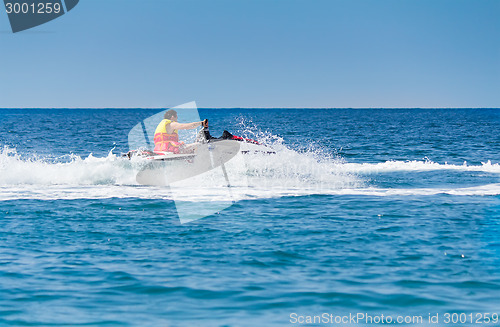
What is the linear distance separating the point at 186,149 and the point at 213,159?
1135 mm

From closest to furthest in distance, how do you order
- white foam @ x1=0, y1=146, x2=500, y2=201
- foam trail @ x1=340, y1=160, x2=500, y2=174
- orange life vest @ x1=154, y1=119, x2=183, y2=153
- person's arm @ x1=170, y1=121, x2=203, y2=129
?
white foam @ x1=0, y1=146, x2=500, y2=201, person's arm @ x1=170, y1=121, x2=203, y2=129, orange life vest @ x1=154, y1=119, x2=183, y2=153, foam trail @ x1=340, y1=160, x2=500, y2=174

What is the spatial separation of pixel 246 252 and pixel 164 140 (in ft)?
28.9

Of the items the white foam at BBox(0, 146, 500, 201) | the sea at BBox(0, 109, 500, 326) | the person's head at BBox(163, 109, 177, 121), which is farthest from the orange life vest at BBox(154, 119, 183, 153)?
the sea at BBox(0, 109, 500, 326)

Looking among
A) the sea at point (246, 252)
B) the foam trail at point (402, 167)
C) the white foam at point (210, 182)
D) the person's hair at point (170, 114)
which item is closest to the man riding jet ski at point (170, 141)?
the person's hair at point (170, 114)

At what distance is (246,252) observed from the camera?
383 inches

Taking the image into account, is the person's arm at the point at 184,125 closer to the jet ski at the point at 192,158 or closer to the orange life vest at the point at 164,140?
the orange life vest at the point at 164,140

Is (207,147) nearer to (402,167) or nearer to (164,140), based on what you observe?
(164,140)

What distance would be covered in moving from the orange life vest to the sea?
1216 millimetres

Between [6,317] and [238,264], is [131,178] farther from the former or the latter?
[6,317]

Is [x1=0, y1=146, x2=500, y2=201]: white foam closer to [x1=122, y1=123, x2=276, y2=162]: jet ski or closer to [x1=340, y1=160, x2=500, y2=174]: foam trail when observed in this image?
[x1=122, y1=123, x2=276, y2=162]: jet ski

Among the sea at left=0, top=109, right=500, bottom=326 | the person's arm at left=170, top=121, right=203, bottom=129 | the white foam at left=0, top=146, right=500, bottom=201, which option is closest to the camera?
the sea at left=0, top=109, right=500, bottom=326

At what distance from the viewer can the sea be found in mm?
7137

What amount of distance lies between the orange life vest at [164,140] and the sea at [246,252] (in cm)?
122

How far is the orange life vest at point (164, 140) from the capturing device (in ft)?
58.0
